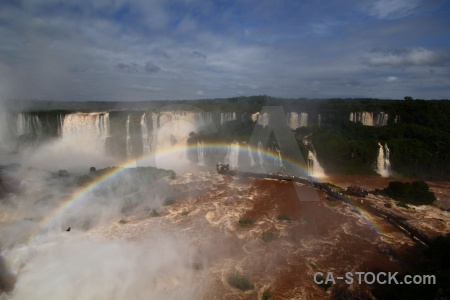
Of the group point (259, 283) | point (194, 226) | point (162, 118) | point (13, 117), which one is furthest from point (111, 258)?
point (13, 117)

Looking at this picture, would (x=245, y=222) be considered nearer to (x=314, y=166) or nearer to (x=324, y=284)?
(x=324, y=284)

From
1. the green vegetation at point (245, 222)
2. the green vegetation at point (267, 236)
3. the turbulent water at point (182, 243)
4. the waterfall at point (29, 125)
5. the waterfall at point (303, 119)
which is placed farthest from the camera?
the waterfall at point (303, 119)

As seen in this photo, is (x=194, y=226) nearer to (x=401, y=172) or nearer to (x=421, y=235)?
(x=421, y=235)

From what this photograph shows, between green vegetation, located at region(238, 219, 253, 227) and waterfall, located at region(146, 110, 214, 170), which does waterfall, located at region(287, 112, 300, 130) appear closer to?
waterfall, located at region(146, 110, 214, 170)

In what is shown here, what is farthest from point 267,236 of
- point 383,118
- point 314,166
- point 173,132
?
point 383,118

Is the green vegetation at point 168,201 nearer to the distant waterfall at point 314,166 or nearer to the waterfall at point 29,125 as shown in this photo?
the distant waterfall at point 314,166

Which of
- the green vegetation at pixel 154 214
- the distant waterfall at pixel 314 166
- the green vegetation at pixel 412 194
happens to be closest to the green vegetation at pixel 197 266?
the green vegetation at pixel 154 214

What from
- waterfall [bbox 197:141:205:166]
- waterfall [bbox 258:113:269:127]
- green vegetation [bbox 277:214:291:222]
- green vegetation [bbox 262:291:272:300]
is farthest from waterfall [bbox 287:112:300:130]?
green vegetation [bbox 262:291:272:300]
